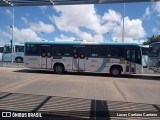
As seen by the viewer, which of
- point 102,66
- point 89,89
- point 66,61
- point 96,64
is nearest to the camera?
point 89,89

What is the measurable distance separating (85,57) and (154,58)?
214 inches

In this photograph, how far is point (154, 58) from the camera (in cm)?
2058

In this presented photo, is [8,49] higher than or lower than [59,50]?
higher

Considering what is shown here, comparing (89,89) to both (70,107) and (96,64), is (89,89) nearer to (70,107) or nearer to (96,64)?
(70,107)

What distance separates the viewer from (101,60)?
2130 centimetres

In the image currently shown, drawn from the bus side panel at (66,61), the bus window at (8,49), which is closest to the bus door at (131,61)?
the bus side panel at (66,61)

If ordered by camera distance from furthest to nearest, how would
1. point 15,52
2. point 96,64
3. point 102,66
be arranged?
point 15,52 → point 96,64 → point 102,66

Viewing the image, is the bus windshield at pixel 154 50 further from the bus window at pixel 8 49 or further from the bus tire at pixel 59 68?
the bus window at pixel 8 49

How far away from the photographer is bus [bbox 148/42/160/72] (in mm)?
20077

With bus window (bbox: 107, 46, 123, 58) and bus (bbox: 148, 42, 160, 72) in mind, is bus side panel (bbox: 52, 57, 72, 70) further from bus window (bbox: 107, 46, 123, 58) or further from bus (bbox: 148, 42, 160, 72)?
bus (bbox: 148, 42, 160, 72)

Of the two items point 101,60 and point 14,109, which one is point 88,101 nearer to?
point 14,109

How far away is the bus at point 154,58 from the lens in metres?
20.1

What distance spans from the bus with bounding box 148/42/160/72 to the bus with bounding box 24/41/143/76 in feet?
3.28

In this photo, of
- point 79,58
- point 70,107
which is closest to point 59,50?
point 79,58
